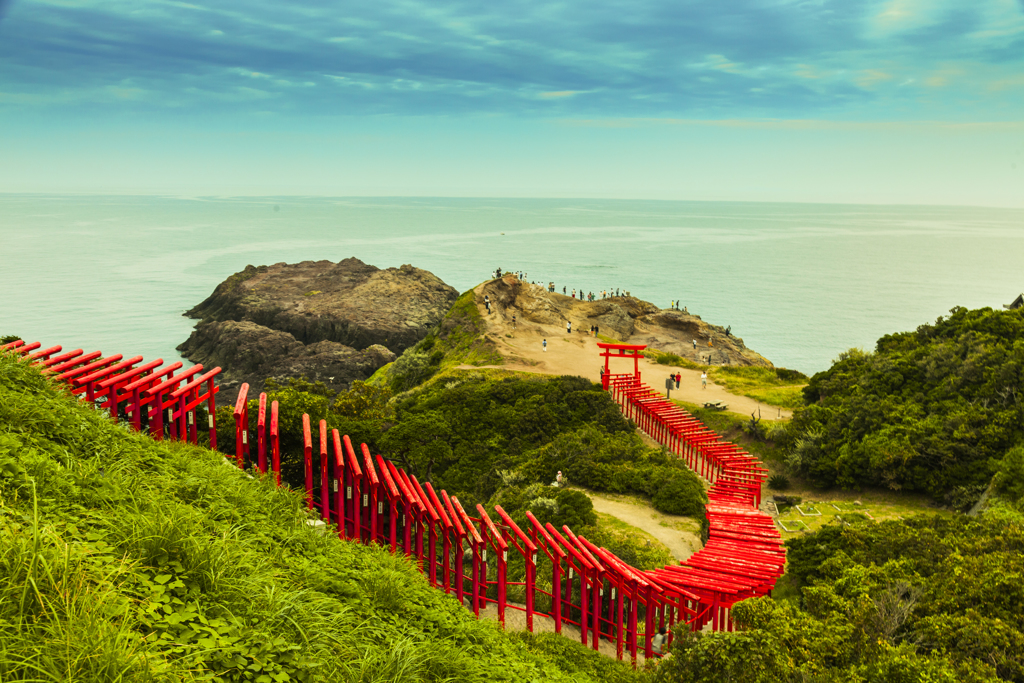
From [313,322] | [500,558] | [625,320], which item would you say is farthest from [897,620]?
[313,322]

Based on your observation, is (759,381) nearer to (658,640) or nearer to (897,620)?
(658,640)

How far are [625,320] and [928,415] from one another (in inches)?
1616

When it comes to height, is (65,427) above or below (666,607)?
above

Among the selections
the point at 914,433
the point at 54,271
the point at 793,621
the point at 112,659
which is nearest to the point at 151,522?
the point at 112,659

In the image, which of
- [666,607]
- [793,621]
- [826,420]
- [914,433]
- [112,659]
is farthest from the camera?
[826,420]

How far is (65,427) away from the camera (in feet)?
33.6

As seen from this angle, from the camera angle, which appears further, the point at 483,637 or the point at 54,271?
the point at 54,271

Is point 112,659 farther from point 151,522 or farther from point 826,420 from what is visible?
point 826,420

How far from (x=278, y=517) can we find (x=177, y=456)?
7.60ft

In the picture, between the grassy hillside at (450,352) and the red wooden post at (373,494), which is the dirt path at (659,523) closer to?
the red wooden post at (373,494)

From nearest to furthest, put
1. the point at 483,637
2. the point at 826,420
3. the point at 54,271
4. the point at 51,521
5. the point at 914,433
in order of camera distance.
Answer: the point at 51,521, the point at 483,637, the point at 914,433, the point at 826,420, the point at 54,271

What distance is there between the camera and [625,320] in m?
67.9

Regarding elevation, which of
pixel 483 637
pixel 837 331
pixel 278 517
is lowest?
pixel 837 331

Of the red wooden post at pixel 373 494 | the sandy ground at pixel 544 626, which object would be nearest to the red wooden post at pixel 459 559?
the sandy ground at pixel 544 626
